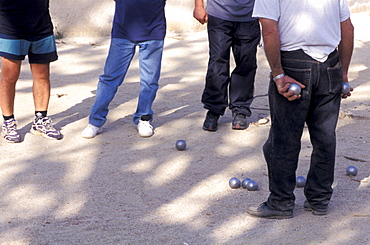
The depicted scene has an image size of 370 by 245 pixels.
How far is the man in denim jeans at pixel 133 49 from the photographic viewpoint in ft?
18.7

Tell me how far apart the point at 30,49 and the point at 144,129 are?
142 cm

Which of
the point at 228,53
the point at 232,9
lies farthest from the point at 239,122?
the point at 232,9

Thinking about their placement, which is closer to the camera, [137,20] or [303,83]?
[303,83]

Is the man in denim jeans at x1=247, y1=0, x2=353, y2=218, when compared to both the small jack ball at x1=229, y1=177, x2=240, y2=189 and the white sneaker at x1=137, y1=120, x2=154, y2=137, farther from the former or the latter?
the white sneaker at x1=137, y1=120, x2=154, y2=137

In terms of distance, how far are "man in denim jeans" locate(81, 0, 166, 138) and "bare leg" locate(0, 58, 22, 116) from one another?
808 millimetres

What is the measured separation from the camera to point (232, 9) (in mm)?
5871

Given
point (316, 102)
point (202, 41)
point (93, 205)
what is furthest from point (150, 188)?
point (202, 41)

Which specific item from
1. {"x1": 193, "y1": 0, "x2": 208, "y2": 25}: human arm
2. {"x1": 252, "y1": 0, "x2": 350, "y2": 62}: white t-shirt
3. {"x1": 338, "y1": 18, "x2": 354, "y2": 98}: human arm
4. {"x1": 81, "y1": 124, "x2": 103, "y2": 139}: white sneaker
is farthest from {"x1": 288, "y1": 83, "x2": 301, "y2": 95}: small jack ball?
{"x1": 81, "y1": 124, "x2": 103, "y2": 139}: white sneaker

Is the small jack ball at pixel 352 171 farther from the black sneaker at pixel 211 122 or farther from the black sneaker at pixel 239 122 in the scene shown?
the black sneaker at pixel 211 122

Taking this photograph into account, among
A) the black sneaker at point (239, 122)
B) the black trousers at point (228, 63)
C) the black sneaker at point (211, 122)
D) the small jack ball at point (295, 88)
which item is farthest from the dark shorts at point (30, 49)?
the small jack ball at point (295, 88)

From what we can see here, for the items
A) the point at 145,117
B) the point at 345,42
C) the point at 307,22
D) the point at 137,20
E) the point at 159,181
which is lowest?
the point at 145,117

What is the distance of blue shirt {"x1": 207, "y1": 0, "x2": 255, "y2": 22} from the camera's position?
5867 millimetres

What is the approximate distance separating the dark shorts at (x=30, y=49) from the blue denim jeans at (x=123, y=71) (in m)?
0.58

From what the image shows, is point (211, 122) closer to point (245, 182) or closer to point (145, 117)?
point (145, 117)
